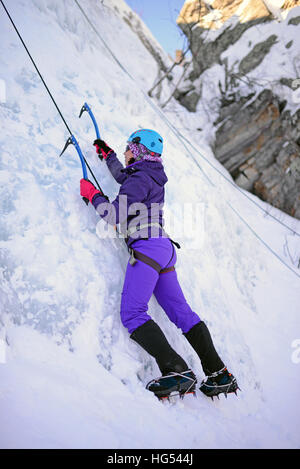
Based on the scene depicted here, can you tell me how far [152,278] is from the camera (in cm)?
195

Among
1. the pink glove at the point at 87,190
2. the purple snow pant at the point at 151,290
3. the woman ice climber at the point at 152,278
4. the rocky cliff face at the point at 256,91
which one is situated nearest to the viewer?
the woman ice climber at the point at 152,278

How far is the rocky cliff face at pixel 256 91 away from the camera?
6938 millimetres

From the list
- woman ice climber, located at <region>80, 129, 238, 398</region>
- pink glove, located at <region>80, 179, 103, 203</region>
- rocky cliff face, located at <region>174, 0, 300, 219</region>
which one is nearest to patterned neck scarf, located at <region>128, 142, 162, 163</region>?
woman ice climber, located at <region>80, 129, 238, 398</region>

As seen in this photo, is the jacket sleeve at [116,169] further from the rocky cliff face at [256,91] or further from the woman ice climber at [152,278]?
the rocky cliff face at [256,91]

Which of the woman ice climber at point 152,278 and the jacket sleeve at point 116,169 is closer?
the woman ice climber at point 152,278

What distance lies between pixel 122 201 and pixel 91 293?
0.71m

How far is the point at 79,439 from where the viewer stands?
1182 millimetres

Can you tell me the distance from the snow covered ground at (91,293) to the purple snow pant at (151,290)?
0.65ft

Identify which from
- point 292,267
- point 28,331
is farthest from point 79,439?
point 292,267

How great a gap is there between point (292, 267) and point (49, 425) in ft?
15.2

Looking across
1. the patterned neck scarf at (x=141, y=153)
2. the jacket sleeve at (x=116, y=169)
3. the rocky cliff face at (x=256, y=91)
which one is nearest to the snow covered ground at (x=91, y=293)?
the jacket sleeve at (x=116, y=169)

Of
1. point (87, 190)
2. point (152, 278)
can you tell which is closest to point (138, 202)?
point (87, 190)

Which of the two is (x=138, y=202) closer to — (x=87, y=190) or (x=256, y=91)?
(x=87, y=190)

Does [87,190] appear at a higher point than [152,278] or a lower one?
higher
